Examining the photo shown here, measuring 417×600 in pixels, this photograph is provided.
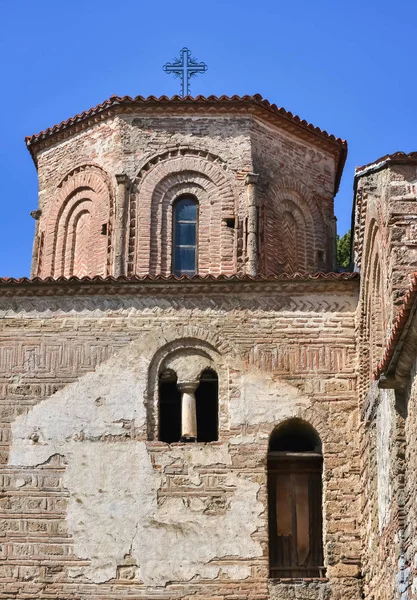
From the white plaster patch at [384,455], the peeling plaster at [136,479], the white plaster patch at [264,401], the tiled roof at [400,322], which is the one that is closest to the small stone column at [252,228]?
the white plaster patch at [264,401]

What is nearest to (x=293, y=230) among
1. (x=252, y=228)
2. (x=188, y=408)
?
(x=252, y=228)

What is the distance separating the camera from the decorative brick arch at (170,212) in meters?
18.0

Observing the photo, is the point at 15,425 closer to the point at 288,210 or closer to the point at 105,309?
the point at 105,309

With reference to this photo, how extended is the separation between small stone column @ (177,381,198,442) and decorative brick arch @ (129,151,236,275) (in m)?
2.55

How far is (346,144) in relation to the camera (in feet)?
64.9

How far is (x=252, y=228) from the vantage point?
18047mm

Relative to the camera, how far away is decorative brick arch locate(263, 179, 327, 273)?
1836 cm

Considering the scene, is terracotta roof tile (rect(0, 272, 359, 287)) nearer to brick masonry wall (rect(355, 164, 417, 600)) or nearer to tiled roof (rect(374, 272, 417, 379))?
brick masonry wall (rect(355, 164, 417, 600))

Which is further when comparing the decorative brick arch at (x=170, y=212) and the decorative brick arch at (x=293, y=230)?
the decorative brick arch at (x=293, y=230)

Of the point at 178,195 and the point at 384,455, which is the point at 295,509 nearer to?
the point at 384,455

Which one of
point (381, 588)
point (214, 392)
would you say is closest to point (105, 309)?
point (214, 392)

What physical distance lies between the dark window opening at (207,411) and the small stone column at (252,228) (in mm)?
2125

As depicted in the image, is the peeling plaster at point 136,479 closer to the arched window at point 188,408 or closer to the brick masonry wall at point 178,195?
the arched window at point 188,408

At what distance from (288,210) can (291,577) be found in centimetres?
635
